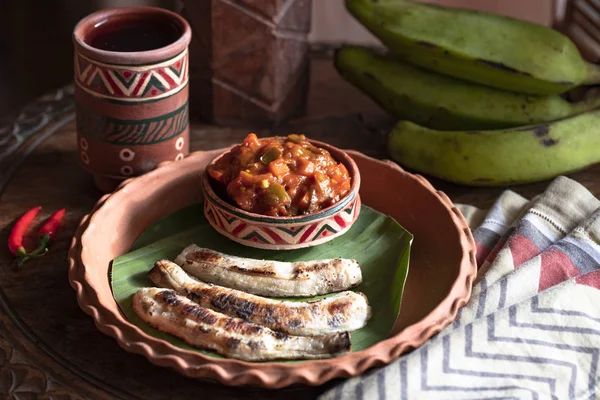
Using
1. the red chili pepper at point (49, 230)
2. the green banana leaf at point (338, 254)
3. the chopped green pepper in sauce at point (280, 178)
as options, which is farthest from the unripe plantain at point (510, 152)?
the red chili pepper at point (49, 230)

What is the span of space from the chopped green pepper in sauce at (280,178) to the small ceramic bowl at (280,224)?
0.03 meters

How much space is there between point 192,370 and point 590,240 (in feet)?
3.87

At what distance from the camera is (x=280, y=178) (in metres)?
2.07

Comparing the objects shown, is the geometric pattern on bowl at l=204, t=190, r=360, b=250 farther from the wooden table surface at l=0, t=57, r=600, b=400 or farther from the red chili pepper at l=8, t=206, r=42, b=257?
the red chili pepper at l=8, t=206, r=42, b=257

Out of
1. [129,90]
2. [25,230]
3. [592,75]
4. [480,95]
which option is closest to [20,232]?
[25,230]

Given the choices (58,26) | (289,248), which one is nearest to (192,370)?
(289,248)

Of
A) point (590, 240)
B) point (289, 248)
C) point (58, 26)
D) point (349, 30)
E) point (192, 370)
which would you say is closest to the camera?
point (192, 370)

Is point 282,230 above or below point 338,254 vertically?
above

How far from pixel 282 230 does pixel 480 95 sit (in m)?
0.98

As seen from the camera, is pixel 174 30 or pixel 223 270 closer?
pixel 223 270

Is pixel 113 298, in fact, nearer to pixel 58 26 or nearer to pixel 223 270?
pixel 223 270

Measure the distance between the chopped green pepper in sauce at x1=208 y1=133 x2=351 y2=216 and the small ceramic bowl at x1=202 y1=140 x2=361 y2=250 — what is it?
1.1 inches

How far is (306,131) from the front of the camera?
2.91 meters

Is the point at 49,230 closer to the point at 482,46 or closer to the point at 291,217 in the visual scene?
the point at 291,217
